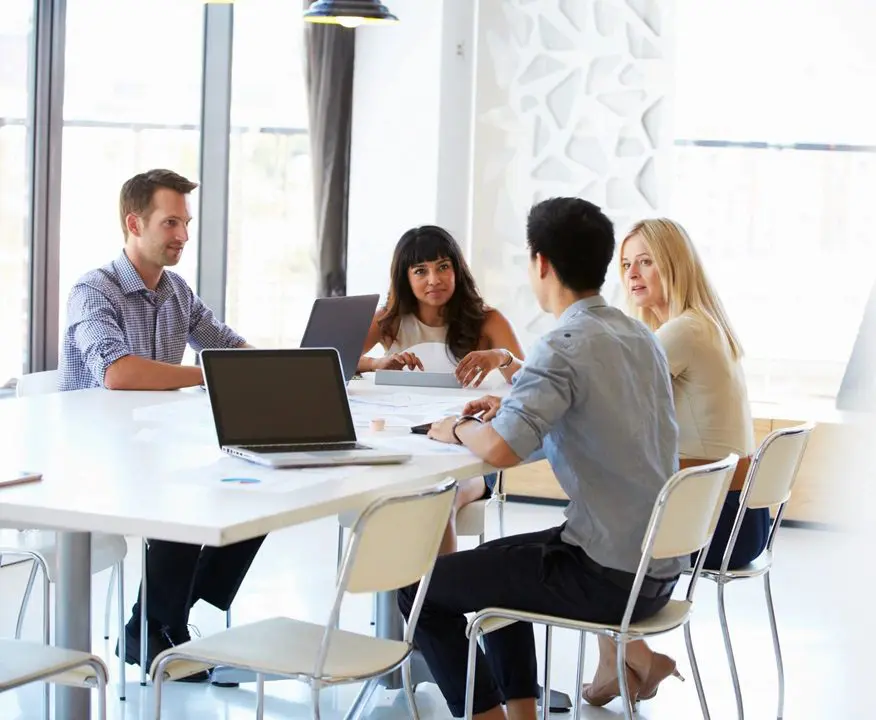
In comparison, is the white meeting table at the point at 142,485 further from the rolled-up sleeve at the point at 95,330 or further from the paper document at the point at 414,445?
the rolled-up sleeve at the point at 95,330

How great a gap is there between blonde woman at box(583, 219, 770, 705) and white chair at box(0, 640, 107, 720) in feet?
5.24

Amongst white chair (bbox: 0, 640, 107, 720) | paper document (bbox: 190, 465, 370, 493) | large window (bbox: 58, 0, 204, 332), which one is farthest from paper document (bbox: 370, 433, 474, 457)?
large window (bbox: 58, 0, 204, 332)

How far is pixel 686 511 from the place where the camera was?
2.46 meters

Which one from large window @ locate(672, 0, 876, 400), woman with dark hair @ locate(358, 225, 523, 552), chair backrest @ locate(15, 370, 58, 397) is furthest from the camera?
large window @ locate(672, 0, 876, 400)

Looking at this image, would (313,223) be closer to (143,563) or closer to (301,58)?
(301,58)

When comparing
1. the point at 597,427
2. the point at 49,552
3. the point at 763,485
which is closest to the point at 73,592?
the point at 49,552

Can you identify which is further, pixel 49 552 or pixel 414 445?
pixel 49 552

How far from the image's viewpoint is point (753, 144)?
6379 mm

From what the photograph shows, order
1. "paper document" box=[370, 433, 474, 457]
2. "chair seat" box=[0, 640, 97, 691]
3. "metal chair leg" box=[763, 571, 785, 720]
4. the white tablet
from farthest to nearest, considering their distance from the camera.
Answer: the white tablet
"metal chair leg" box=[763, 571, 785, 720]
"paper document" box=[370, 433, 474, 457]
"chair seat" box=[0, 640, 97, 691]

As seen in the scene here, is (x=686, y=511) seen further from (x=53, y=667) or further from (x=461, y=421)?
(x=53, y=667)

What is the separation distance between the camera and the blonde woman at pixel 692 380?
3217mm

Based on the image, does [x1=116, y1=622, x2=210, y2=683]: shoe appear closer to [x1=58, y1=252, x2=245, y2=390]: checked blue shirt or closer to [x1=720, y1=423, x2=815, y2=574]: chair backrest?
[x1=58, y1=252, x2=245, y2=390]: checked blue shirt

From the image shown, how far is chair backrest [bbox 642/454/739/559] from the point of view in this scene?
7.82ft

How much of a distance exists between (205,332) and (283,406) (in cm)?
156
